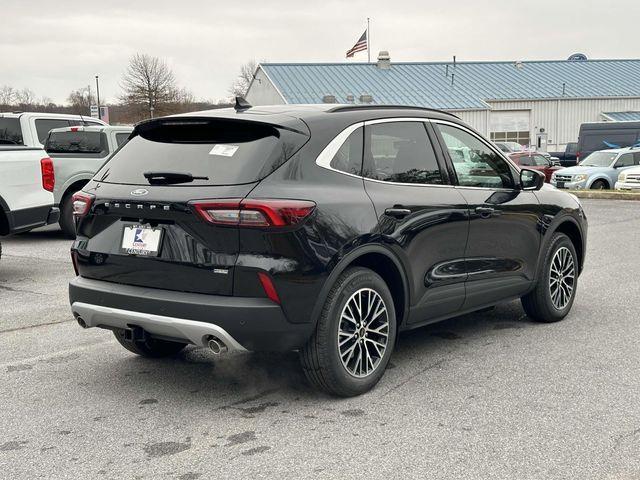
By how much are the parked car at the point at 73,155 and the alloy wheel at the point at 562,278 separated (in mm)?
8611

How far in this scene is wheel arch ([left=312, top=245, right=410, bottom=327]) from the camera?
4262 millimetres

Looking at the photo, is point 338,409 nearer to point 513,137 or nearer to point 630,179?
point 630,179

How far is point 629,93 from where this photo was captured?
53312 mm

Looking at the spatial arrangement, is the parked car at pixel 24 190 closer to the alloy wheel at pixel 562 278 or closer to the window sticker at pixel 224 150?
the window sticker at pixel 224 150

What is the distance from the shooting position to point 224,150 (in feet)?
14.3

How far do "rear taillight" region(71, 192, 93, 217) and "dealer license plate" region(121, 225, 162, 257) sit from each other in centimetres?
38

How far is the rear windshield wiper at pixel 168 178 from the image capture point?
432cm

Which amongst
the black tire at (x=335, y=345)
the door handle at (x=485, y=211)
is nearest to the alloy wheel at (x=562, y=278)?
the door handle at (x=485, y=211)

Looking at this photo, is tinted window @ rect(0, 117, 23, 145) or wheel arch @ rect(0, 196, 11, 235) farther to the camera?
tinted window @ rect(0, 117, 23, 145)

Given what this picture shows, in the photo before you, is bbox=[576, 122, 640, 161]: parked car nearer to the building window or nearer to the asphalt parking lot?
the building window

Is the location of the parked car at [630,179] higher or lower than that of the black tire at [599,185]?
higher

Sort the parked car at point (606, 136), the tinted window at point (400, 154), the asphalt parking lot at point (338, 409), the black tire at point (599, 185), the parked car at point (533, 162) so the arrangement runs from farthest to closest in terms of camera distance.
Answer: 1. the parked car at point (606, 136)
2. the parked car at point (533, 162)
3. the black tire at point (599, 185)
4. the tinted window at point (400, 154)
5. the asphalt parking lot at point (338, 409)

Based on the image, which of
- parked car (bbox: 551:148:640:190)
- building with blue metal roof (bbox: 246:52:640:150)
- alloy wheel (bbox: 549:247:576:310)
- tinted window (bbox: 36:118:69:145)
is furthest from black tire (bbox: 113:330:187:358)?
building with blue metal roof (bbox: 246:52:640:150)

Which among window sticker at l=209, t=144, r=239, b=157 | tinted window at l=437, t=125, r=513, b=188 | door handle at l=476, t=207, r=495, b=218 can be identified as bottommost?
door handle at l=476, t=207, r=495, b=218
